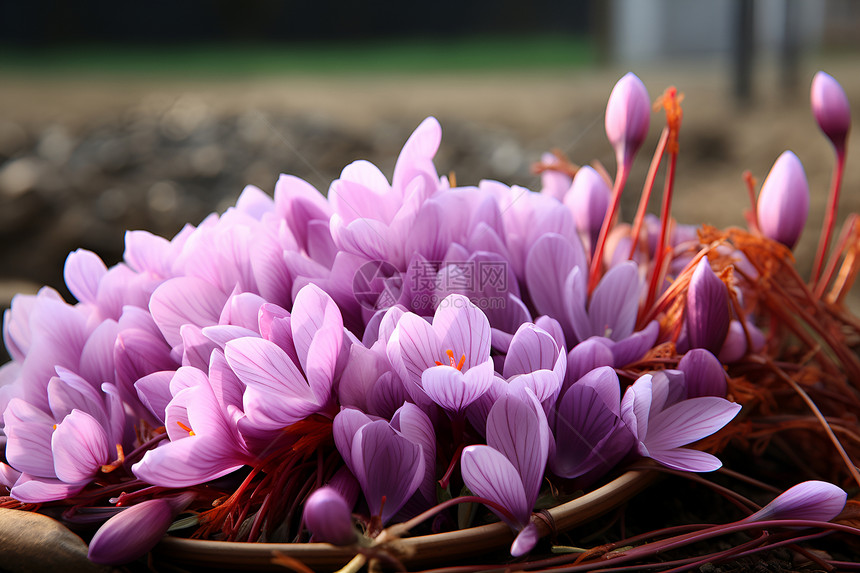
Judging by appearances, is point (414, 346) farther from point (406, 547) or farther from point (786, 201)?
point (786, 201)

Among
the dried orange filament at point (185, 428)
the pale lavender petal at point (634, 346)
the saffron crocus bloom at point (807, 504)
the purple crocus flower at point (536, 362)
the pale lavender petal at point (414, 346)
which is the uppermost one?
the pale lavender petal at point (414, 346)

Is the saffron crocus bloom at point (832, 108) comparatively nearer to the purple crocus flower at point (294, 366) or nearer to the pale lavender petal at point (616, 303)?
the pale lavender petal at point (616, 303)

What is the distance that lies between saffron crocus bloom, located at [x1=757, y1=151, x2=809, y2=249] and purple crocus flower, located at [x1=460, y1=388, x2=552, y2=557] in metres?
0.15

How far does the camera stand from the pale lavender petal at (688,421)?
22 cm

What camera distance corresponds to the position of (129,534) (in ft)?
0.64

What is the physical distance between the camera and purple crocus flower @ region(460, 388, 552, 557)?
0.62 feet

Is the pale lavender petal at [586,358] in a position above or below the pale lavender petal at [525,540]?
above

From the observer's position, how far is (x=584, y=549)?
21 centimetres

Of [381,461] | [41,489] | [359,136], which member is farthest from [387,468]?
[359,136]

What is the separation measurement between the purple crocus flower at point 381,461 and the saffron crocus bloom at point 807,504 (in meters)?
0.11

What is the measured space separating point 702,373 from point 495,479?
0.29 feet

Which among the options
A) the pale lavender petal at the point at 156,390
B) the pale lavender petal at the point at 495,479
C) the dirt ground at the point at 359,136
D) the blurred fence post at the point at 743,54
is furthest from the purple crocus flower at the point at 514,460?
the blurred fence post at the point at 743,54

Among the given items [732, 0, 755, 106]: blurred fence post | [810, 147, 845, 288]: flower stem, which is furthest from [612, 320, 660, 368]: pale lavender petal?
[732, 0, 755, 106]: blurred fence post

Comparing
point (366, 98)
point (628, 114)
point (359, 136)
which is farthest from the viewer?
point (366, 98)
